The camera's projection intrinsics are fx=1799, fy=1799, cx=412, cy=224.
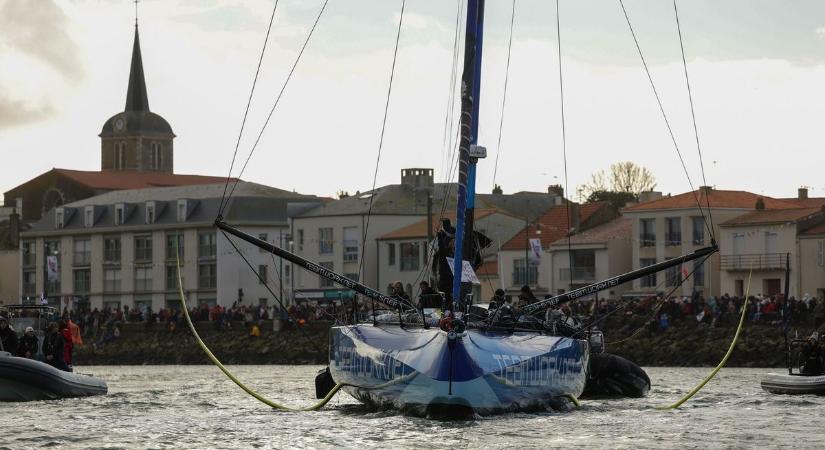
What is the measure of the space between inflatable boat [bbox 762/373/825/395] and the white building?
80336 mm

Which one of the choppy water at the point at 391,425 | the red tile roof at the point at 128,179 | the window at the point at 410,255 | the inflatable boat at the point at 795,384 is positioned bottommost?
the choppy water at the point at 391,425

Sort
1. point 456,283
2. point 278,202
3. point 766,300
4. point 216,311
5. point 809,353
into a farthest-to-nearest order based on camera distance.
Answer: point 278,202, point 216,311, point 766,300, point 809,353, point 456,283

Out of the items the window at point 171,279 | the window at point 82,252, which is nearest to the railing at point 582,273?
the window at point 171,279

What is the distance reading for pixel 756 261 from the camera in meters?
92.8

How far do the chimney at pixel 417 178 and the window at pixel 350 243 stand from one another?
22.8 ft

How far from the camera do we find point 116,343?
98750mm

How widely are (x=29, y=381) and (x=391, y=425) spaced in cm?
1174

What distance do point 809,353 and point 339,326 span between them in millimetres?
11669

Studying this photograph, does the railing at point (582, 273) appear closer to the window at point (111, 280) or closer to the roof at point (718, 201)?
the roof at point (718, 201)

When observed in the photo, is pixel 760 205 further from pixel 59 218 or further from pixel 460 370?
pixel 460 370

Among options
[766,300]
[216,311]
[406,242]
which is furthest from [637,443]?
[406,242]

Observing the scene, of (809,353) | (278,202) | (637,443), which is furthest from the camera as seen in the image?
(278,202)

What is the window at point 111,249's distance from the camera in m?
136

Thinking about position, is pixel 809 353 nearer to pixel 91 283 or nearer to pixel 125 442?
pixel 125 442
